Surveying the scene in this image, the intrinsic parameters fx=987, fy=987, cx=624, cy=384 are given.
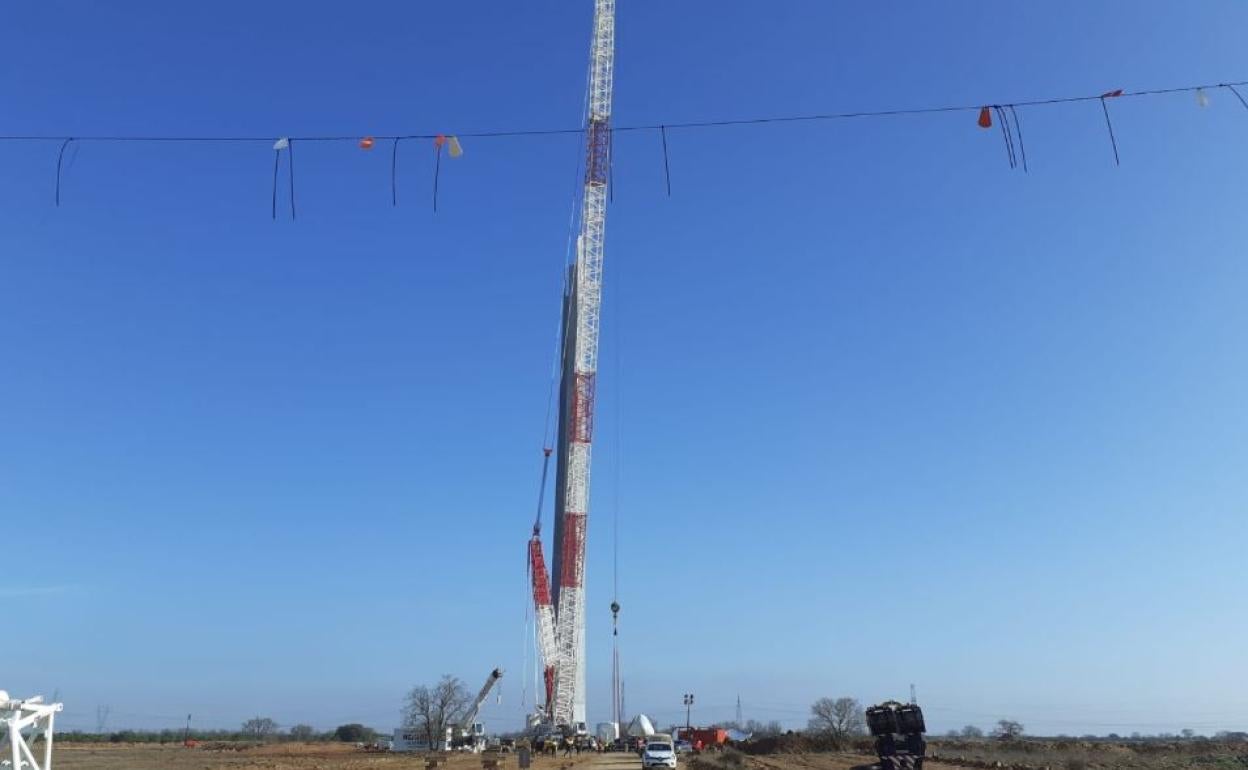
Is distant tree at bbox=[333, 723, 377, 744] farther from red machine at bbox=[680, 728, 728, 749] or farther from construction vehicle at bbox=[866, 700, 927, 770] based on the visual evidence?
construction vehicle at bbox=[866, 700, 927, 770]

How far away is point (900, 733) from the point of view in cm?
2962

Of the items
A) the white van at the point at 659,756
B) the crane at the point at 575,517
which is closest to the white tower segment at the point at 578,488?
the crane at the point at 575,517

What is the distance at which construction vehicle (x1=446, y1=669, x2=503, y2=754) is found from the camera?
96412mm

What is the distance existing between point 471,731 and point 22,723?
276 feet

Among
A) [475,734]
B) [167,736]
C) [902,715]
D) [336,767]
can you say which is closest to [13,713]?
[902,715]

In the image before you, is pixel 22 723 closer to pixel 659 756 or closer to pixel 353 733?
pixel 659 756

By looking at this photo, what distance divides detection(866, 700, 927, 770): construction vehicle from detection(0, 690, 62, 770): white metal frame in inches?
857

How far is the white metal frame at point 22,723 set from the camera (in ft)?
63.9

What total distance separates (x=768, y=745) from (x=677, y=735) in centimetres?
1959

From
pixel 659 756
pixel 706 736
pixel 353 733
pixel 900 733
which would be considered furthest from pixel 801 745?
pixel 353 733

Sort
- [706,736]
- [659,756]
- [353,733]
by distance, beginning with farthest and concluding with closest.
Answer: [353,733] → [706,736] → [659,756]

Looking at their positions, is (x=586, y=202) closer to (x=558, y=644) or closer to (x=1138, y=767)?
(x=558, y=644)

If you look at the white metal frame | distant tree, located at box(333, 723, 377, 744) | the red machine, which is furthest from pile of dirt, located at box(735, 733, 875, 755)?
distant tree, located at box(333, 723, 377, 744)

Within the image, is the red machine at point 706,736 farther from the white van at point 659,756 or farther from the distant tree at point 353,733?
the distant tree at point 353,733
